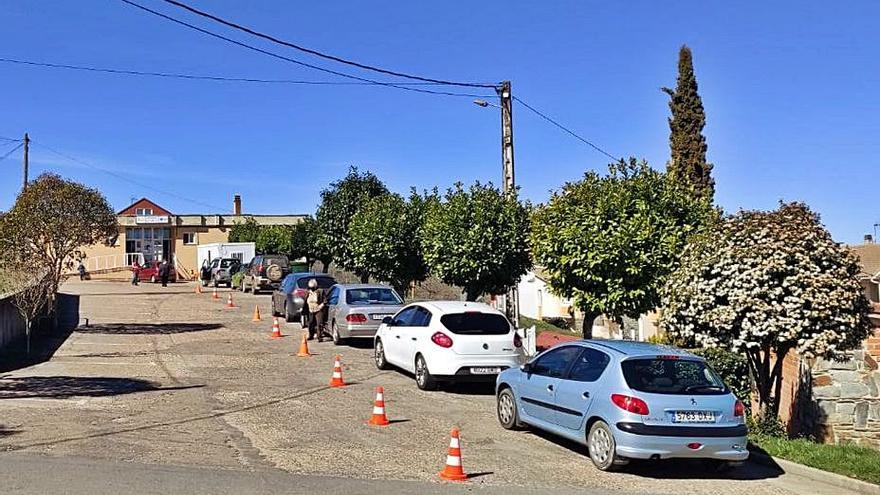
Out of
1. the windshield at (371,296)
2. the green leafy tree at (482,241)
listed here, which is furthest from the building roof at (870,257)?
the windshield at (371,296)

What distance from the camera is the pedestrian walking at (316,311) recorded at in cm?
2233

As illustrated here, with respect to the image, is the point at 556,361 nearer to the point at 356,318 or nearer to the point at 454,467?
the point at 454,467

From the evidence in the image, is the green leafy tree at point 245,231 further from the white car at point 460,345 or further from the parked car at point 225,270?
the white car at point 460,345

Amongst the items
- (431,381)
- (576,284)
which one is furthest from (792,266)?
(431,381)

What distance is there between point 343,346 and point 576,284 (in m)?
7.96

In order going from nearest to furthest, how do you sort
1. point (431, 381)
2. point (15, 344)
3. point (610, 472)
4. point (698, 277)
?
point (610, 472), point (698, 277), point (431, 381), point (15, 344)

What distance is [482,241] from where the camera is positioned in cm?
2078

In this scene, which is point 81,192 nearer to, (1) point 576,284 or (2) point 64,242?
(2) point 64,242

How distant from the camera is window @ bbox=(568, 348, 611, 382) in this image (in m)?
9.91

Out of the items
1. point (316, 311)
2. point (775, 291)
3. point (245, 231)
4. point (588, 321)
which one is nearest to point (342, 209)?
point (316, 311)

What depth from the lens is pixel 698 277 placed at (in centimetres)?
1166

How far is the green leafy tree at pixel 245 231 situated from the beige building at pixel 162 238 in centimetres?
Answer: 246

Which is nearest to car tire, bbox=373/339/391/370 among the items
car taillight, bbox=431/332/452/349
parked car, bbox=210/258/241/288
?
car taillight, bbox=431/332/452/349

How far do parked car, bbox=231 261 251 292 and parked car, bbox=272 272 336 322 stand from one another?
15.9m
